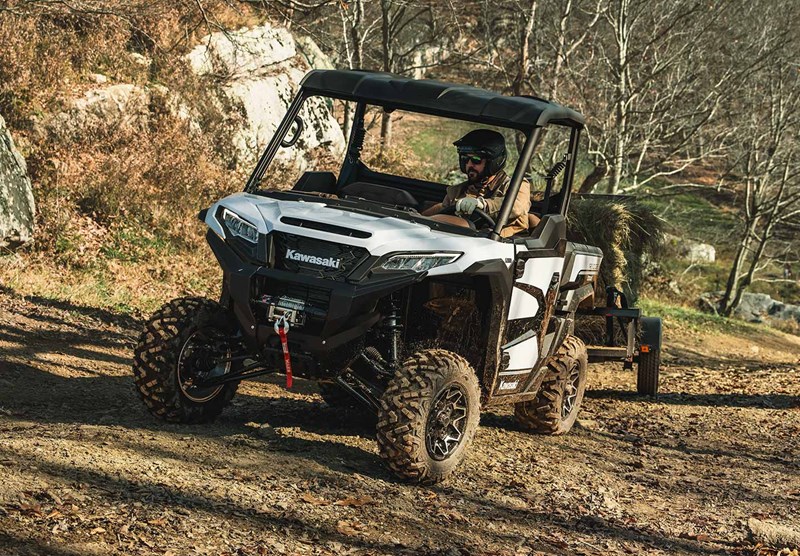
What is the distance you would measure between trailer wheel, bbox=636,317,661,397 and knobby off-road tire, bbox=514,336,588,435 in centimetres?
258

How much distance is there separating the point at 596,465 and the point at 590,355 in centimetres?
273

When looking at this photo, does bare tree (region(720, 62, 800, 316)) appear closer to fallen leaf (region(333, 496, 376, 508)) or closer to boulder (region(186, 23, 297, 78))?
→ boulder (region(186, 23, 297, 78))

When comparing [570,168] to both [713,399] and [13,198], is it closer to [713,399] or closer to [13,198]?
[713,399]

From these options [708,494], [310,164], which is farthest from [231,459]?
[310,164]

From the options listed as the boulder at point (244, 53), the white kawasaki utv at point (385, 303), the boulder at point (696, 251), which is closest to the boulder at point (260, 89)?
the boulder at point (244, 53)

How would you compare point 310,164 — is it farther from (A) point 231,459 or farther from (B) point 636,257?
(A) point 231,459

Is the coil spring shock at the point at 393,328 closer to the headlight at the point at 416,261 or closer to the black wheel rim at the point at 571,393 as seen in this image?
the headlight at the point at 416,261

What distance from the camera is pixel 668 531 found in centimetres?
607

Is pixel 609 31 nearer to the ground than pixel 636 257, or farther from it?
farther from it

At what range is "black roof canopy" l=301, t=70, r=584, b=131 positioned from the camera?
699 cm

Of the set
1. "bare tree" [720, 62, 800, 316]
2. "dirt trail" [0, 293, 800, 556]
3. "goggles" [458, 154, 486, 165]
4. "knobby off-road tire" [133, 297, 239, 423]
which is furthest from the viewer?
"bare tree" [720, 62, 800, 316]

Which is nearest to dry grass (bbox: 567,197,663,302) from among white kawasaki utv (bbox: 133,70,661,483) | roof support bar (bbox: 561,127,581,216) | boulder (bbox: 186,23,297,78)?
roof support bar (bbox: 561,127,581,216)

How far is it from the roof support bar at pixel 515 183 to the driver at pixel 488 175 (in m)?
0.43

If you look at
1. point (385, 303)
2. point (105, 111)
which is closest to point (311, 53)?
point (105, 111)
